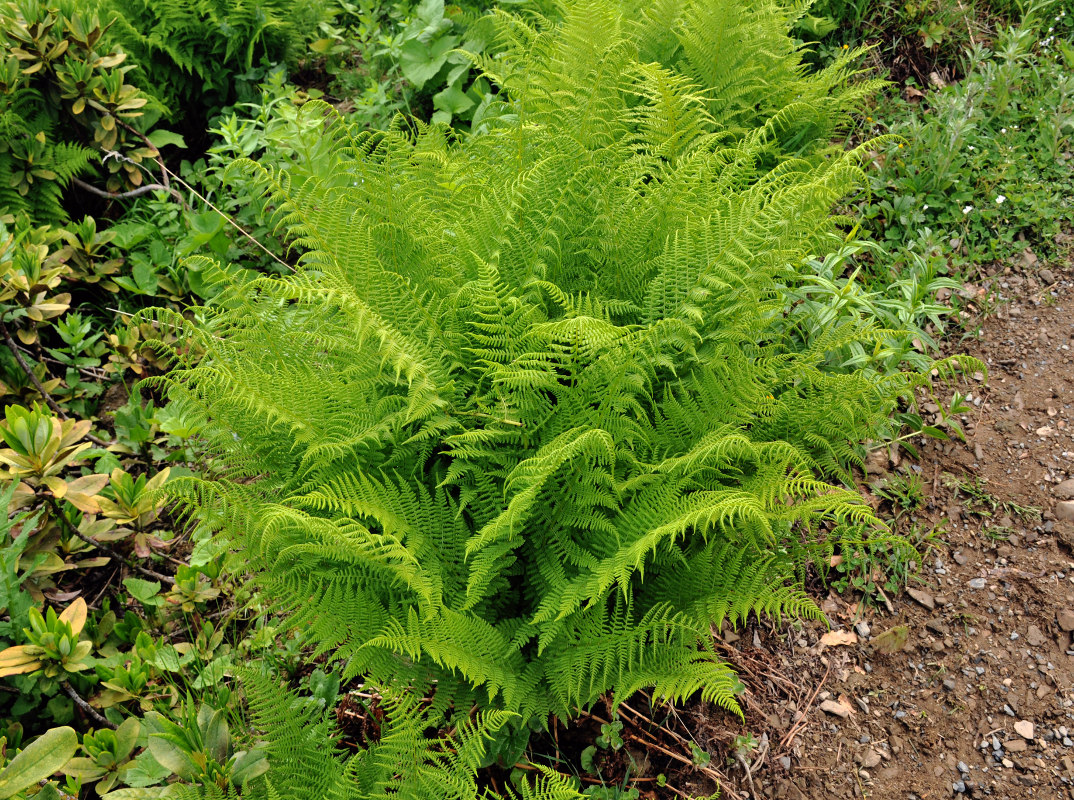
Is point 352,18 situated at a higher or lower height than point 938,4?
lower

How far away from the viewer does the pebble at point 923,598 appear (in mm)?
2426

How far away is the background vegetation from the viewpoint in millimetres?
1769

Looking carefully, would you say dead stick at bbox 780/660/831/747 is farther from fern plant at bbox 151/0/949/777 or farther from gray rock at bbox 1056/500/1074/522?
gray rock at bbox 1056/500/1074/522

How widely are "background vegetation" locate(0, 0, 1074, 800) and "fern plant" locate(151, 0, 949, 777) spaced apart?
0.5 inches

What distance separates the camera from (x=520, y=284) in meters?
2.15

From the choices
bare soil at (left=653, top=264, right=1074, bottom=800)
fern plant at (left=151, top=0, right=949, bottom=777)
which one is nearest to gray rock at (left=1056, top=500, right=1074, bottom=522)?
bare soil at (left=653, top=264, right=1074, bottom=800)

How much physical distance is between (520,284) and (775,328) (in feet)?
3.58

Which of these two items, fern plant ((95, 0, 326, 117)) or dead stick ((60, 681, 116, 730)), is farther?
fern plant ((95, 0, 326, 117))

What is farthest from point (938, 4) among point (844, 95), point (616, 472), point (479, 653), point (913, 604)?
point (479, 653)

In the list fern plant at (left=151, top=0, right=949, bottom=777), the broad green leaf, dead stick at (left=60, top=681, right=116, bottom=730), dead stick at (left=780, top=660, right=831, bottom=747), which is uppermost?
fern plant at (left=151, top=0, right=949, bottom=777)

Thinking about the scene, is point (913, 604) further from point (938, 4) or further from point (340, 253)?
point (938, 4)

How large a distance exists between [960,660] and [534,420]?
1522 millimetres

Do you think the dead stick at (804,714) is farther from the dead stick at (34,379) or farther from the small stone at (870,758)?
the dead stick at (34,379)

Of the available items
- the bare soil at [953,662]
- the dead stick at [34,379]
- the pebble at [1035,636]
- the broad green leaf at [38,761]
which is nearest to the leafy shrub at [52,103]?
the dead stick at [34,379]
